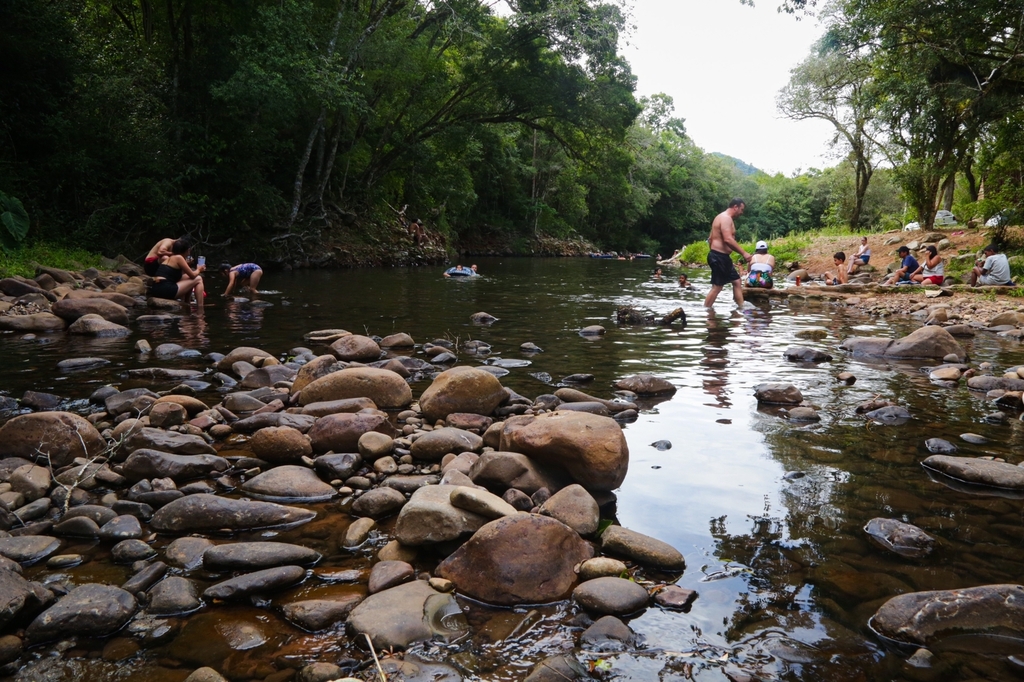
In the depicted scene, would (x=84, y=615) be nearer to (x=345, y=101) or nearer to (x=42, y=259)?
(x=42, y=259)

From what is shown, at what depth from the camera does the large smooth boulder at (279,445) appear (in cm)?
399

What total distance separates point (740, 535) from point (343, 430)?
2488 millimetres

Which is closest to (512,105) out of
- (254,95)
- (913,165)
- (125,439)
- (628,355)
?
(254,95)

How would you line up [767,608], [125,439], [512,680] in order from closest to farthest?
[512,680] → [767,608] → [125,439]

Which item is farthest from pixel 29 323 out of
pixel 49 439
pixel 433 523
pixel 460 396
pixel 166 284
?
pixel 433 523

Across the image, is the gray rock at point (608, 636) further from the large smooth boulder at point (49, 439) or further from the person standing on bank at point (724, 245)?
the person standing on bank at point (724, 245)

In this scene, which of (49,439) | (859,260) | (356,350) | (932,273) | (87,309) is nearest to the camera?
(49,439)

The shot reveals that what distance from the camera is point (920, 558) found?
2820 millimetres

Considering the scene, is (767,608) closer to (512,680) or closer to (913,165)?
Result: (512,680)

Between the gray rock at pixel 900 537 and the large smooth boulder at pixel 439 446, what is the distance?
2256 millimetres

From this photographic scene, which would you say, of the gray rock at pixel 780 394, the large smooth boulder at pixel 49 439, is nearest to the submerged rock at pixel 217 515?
the large smooth boulder at pixel 49 439

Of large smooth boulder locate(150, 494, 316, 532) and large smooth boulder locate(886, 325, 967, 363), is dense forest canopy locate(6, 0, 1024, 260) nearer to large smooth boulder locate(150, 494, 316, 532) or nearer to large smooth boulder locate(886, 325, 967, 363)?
large smooth boulder locate(886, 325, 967, 363)

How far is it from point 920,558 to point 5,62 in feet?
62.2

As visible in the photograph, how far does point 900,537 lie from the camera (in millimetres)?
2953
